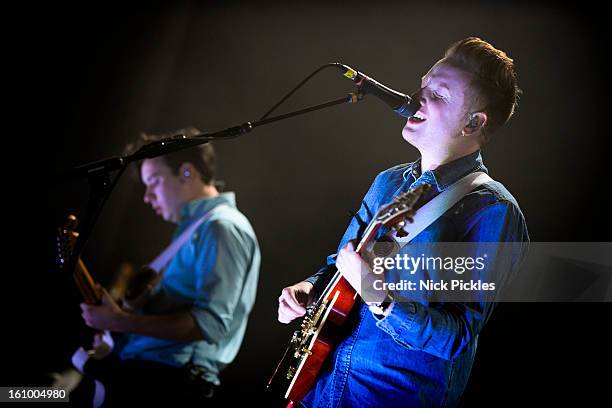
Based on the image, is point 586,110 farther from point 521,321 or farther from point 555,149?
point 521,321

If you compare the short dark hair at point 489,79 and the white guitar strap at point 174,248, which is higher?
the short dark hair at point 489,79

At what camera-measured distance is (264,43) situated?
4176mm

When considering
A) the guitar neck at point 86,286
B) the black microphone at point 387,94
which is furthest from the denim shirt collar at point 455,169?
the guitar neck at point 86,286

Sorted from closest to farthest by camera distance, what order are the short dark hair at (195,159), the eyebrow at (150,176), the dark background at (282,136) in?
the dark background at (282,136), the short dark hair at (195,159), the eyebrow at (150,176)

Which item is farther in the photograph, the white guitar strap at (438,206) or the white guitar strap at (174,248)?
the white guitar strap at (174,248)

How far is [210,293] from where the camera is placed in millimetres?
3111

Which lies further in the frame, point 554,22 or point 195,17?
point 195,17

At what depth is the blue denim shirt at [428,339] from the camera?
1698mm

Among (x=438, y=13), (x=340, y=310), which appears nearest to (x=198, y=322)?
(x=340, y=310)

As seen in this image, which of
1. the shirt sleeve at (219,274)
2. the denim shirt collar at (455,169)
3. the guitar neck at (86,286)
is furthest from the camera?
the guitar neck at (86,286)

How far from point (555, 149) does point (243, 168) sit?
219 cm

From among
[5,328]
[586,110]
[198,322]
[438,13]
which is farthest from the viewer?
[5,328]

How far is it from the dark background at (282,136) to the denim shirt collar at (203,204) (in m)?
0.33

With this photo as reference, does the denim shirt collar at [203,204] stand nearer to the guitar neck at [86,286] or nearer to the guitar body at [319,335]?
the guitar neck at [86,286]
